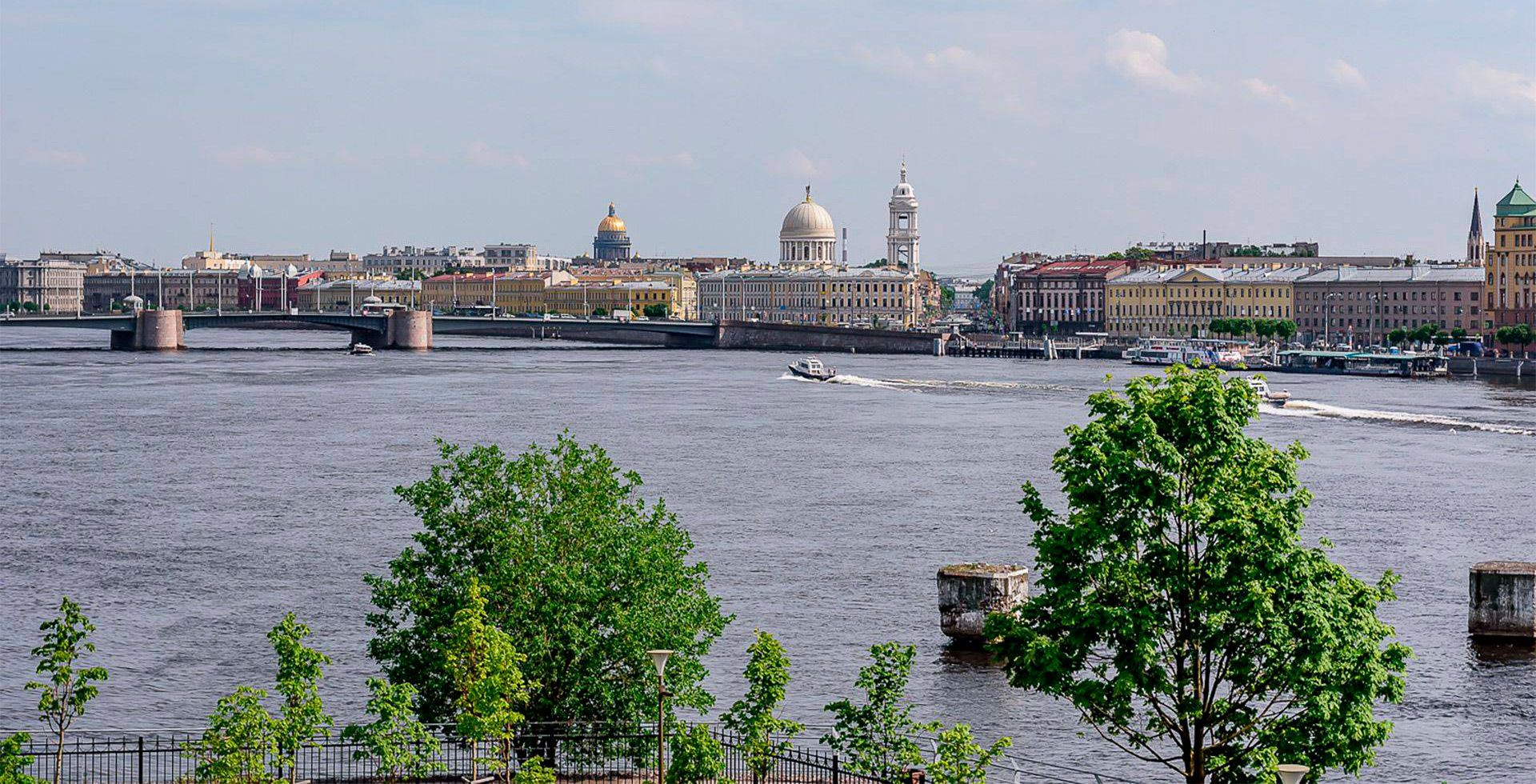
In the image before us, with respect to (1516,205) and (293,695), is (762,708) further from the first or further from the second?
(1516,205)

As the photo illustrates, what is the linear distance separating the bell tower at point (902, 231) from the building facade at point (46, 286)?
58.3 metres

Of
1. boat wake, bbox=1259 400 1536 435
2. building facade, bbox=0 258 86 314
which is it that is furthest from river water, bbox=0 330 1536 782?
building facade, bbox=0 258 86 314

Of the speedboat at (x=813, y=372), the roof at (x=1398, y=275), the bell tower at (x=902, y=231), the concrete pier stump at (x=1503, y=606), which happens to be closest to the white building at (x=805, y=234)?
the bell tower at (x=902, y=231)

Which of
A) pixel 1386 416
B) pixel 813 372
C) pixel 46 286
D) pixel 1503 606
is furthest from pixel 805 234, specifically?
pixel 1503 606

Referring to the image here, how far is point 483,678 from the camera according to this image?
37.5 ft

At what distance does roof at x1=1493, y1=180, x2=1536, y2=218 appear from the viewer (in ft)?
245

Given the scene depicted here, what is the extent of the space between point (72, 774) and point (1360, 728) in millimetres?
8019

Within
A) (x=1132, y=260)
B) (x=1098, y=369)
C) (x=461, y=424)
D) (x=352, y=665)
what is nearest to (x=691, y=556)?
(x=352, y=665)

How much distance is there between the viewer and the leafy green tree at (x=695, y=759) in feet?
36.5

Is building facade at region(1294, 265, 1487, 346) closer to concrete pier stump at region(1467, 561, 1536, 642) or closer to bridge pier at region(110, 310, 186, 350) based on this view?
bridge pier at region(110, 310, 186, 350)

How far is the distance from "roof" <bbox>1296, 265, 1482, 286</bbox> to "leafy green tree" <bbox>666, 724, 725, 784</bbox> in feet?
250

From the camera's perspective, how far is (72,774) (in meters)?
13.9

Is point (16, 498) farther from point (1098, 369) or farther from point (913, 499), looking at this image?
point (1098, 369)

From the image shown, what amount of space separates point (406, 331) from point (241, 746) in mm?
75490
